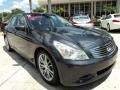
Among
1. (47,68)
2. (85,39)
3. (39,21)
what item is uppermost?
(39,21)

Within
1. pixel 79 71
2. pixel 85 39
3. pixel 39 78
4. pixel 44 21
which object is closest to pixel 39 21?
pixel 44 21

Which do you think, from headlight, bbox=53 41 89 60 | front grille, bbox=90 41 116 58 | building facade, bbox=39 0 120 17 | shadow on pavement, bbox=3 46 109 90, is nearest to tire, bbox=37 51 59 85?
shadow on pavement, bbox=3 46 109 90

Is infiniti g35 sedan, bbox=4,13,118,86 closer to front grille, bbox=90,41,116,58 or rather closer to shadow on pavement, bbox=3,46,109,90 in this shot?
front grille, bbox=90,41,116,58

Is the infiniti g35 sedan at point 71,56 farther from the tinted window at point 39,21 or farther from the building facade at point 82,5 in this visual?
the building facade at point 82,5

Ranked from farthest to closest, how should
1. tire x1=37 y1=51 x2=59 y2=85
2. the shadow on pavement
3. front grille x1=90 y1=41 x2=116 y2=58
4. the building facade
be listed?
the building facade → the shadow on pavement → tire x1=37 y1=51 x2=59 y2=85 → front grille x1=90 y1=41 x2=116 y2=58

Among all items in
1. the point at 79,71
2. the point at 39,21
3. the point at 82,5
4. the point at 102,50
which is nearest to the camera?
the point at 79,71

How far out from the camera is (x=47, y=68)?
12.4ft

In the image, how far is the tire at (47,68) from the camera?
352 centimetres

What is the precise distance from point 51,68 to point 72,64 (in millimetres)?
641

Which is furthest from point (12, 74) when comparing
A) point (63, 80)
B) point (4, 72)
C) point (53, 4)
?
point (53, 4)

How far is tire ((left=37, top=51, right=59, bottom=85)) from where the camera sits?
3.52 meters

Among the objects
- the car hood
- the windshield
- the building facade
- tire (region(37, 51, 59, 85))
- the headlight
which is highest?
the building facade

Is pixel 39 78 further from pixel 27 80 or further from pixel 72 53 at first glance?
pixel 72 53

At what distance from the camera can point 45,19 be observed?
5.00 m
